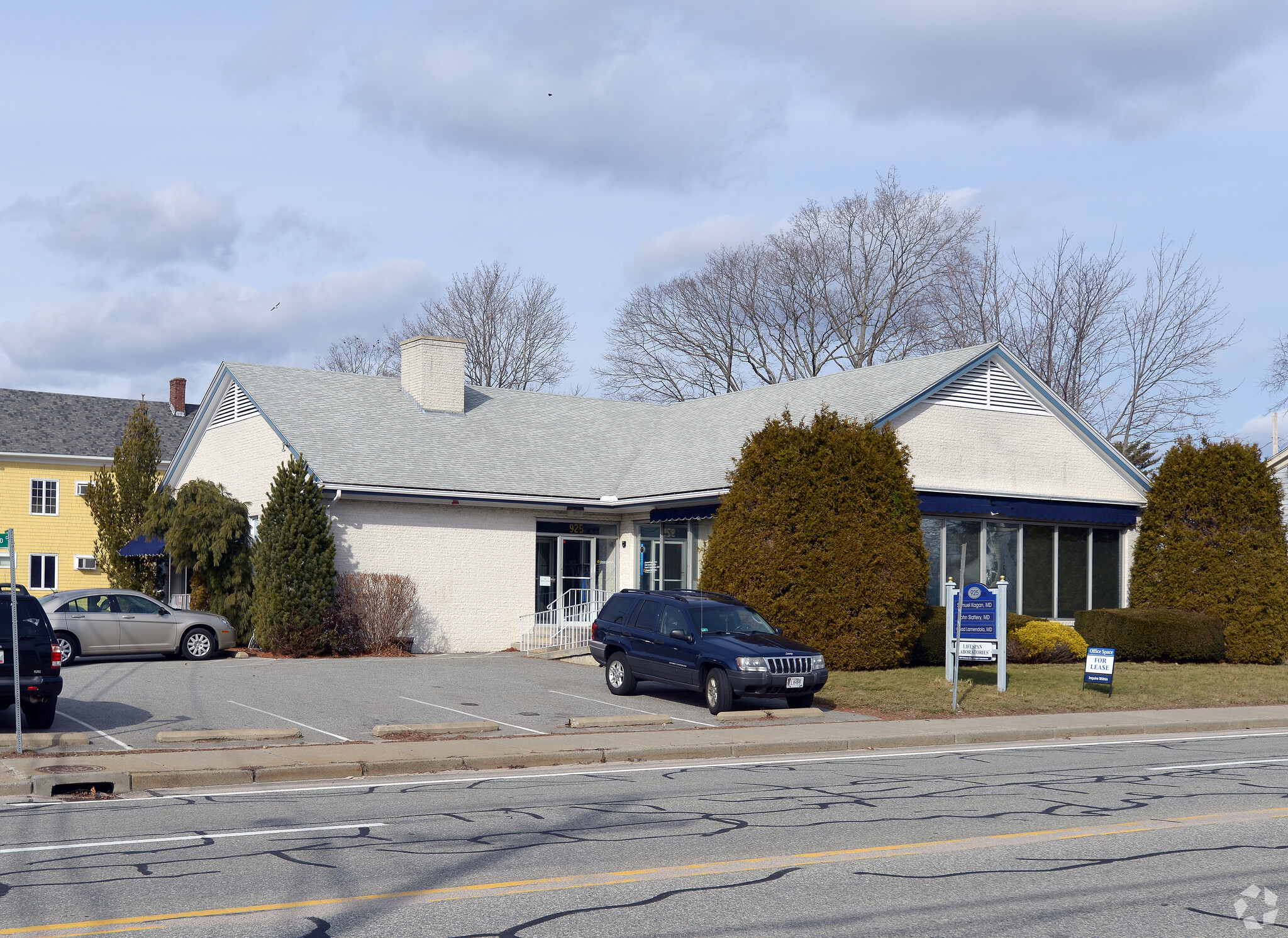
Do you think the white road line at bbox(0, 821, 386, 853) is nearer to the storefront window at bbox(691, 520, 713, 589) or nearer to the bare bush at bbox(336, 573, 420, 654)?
the bare bush at bbox(336, 573, 420, 654)

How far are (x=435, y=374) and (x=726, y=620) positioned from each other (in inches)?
599

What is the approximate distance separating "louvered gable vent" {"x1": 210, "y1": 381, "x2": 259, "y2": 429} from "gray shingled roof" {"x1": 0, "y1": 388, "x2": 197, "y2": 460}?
647 inches

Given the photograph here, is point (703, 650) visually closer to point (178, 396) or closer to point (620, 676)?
point (620, 676)

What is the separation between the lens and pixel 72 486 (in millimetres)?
46844

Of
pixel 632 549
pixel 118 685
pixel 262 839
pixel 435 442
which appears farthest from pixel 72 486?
pixel 262 839

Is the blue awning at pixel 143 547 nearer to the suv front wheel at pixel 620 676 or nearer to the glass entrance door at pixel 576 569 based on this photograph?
the glass entrance door at pixel 576 569

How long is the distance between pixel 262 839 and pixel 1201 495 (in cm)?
2389

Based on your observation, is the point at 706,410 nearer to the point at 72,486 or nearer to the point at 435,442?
the point at 435,442

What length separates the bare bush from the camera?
25.9m

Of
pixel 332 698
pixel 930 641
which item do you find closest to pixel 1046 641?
pixel 930 641

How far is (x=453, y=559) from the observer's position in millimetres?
27625

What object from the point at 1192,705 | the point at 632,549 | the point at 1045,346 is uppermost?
the point at 1045,346

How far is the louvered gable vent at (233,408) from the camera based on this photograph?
29.8 m

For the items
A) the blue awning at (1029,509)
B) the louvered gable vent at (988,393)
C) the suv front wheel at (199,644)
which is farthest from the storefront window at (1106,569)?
the suv front wheel at (199,644)
